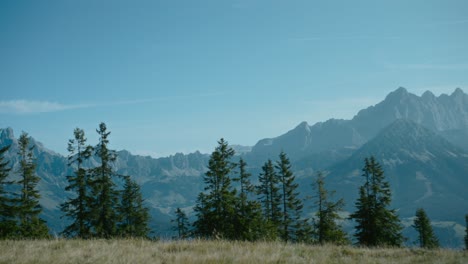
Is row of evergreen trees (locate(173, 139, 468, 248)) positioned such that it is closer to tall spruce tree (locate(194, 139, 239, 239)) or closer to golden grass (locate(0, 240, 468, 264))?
tall spruce tree (locate(194, 139, 239, 239))

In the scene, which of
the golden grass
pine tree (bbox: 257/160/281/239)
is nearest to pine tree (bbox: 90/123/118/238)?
pine tree (bbox: 257/160/281/239)

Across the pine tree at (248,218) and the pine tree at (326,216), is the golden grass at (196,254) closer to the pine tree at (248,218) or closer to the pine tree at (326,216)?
the pine tree at (248,218)


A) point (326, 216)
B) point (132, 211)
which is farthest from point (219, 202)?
point (132, 211)

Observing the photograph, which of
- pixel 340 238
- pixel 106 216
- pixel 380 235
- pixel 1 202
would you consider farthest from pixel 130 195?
pixel 380 235

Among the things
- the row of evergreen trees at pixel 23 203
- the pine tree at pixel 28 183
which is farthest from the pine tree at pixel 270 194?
the row of evergreen trees at pixel 23 203

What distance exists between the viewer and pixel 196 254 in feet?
29.6

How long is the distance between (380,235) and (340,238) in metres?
8.30

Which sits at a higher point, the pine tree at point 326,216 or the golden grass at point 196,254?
the golden grass at point 196,254

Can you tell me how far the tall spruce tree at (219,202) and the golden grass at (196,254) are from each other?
1179 inches

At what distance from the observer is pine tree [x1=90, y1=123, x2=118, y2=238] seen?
125 feet

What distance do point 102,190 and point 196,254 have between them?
3295 centimetres

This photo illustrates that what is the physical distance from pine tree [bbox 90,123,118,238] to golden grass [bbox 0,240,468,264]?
28.6 metres

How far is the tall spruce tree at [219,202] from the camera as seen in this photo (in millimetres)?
40969

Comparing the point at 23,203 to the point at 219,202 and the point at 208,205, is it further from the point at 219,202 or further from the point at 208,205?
the point at 219,202
